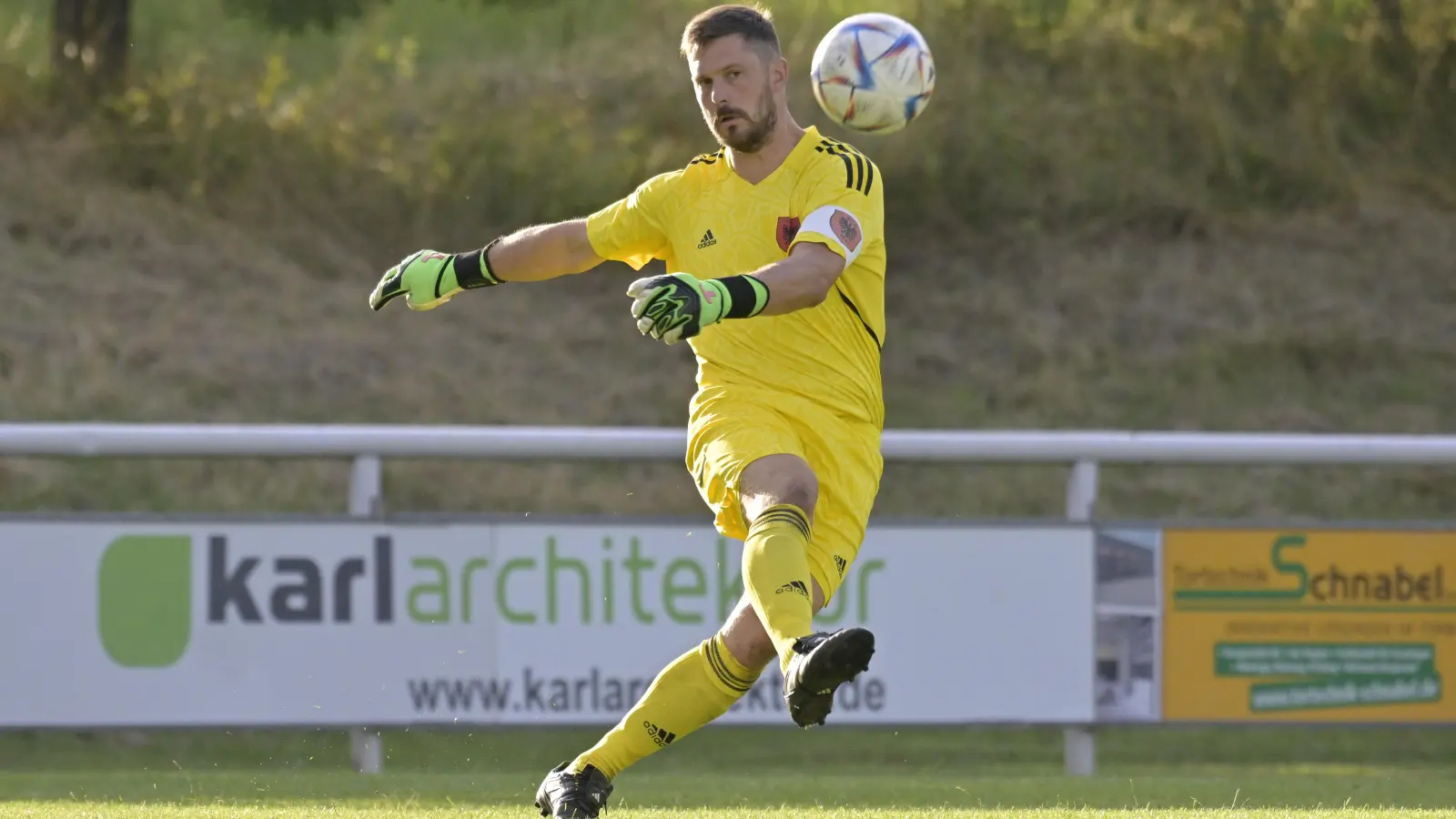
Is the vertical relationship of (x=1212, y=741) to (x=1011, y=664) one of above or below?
below

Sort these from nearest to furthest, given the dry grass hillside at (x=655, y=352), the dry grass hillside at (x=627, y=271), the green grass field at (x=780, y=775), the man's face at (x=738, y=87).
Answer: the man's face at (x=738, y=87) → the green grass field at (x=780, y=775) → the dry grass hillside at (x=655, y=352) → the dry grass hillside at (x=627, y=271)

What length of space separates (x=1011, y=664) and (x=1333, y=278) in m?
7.63

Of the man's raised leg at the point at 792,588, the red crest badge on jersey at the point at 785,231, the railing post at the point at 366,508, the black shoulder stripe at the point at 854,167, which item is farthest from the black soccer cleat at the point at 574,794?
the railing post at the point at 366,508

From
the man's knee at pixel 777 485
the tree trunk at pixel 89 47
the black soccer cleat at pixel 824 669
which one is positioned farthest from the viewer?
the tree trunk at pixel 89 47

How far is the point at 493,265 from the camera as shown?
5.01 metres

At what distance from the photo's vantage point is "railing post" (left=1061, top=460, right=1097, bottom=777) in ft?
25.0

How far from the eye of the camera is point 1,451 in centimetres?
712

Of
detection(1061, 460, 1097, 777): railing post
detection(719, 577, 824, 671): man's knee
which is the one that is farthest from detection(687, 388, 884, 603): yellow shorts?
detection(1061, 460, 1097, 777): railing post

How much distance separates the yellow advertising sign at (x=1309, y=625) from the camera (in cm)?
766

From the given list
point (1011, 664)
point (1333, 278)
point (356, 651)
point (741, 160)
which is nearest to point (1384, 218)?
point (1333, 278)

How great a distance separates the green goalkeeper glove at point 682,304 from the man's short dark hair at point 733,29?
2.31 ft

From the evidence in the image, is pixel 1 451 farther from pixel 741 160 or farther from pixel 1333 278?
pixel 1333 278

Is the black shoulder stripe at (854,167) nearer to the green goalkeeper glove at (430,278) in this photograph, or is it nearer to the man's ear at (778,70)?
the man's ear at (778,70)

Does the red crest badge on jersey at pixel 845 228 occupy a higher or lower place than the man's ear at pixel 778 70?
lower
